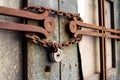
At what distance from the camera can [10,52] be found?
2.88 ft

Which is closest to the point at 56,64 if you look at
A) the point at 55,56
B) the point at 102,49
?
the point at 55,56

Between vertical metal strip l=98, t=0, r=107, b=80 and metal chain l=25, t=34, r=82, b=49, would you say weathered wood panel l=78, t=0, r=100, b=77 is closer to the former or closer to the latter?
vertical metal strip l=98, t=0, r=107, b=80

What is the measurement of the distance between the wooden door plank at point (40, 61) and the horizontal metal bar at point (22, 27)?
0.04 meters

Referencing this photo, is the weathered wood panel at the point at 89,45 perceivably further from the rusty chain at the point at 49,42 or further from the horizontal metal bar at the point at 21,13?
the horizontal metal bar at the point at 21,13

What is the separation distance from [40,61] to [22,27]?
0.20 meters

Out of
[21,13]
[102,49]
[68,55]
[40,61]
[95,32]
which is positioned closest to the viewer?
[21,13]

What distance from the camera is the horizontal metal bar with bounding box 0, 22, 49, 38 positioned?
78 cm

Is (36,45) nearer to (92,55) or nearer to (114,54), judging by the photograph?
(92,55)

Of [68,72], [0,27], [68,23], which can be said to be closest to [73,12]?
[68,23]

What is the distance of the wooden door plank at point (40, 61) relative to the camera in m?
0.93

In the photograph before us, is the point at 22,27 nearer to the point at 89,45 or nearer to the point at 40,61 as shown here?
the point at 40,61

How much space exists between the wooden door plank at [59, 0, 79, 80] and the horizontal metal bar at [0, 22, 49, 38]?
0.20 meters

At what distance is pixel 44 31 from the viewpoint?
954 millimetres

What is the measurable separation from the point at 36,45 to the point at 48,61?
0.37 ft
